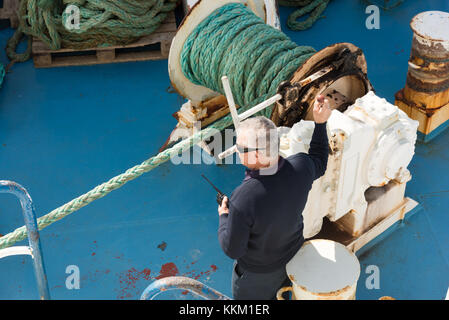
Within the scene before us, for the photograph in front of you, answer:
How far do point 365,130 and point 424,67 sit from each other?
1520 millimetres

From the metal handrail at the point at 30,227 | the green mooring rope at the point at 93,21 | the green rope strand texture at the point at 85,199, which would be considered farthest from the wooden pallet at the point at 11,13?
the metal handrail at the point at 30,227

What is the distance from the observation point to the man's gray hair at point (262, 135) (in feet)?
9.60

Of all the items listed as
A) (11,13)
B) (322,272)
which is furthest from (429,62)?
(11,13)

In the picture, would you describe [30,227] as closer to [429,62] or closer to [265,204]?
[265,204]

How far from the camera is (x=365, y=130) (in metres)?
3.93

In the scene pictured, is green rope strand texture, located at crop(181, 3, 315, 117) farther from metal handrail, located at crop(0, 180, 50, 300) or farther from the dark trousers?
metal handrail, located at crop(0, 180, 50, 300)

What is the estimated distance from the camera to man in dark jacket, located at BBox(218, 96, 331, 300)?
2.97 m

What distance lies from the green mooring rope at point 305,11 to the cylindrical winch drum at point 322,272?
10.9ft

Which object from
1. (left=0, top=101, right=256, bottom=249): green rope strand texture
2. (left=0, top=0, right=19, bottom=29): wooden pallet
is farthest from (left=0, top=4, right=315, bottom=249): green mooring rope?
(left=0, top=0, right=19, bottom=29): wooden pallet

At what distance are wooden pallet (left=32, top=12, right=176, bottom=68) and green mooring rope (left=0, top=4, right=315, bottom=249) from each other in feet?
4.72

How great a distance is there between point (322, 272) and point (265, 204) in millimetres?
644

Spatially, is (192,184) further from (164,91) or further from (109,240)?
(164,91)

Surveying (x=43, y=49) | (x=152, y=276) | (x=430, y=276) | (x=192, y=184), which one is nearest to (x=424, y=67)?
(x=430, y=276)

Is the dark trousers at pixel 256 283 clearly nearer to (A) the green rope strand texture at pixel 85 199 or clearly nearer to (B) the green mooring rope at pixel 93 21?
(A) the green rope strand texture at pixel 85 199
